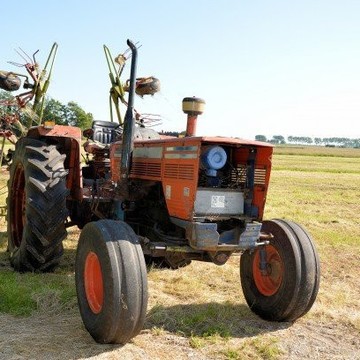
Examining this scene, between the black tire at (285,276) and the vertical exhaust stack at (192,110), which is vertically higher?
the vertical exhaust stack at (192,110)

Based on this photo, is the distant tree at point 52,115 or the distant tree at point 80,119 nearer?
the distant tree at point 52,115

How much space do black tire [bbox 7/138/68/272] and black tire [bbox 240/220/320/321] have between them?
77.4 inches

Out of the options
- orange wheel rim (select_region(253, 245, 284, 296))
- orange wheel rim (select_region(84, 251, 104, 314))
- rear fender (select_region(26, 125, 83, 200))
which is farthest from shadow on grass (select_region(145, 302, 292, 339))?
rear fender (select_region(26, 125, 83, 200))

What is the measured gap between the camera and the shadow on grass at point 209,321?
3.90 metres

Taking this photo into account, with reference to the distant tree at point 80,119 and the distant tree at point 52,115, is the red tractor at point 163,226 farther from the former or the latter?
the distant tree at point 80,119

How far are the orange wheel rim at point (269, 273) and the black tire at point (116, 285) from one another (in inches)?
55.3

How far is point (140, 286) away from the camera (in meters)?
3.40

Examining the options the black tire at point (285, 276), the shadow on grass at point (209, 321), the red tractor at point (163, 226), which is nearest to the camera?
the red tractor at point (163, 226)

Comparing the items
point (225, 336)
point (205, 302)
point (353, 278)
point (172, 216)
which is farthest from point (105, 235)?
point (353, 278)

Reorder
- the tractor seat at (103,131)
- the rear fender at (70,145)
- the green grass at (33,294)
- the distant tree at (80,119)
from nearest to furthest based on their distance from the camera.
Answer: the green grass at (33,294), the rear fender at (70,145), the tractor seat at (103,131), the distant tree at (80,119)

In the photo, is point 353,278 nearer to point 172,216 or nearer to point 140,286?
point 172,216

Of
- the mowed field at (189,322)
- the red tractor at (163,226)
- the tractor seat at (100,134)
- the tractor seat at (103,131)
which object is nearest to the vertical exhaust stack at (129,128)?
the red tractor at (163,226)

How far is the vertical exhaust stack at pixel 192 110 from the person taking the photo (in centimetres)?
407

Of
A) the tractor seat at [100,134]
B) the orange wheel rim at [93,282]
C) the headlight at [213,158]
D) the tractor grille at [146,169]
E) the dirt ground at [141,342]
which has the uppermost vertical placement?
the tractor seat at [100,134]
